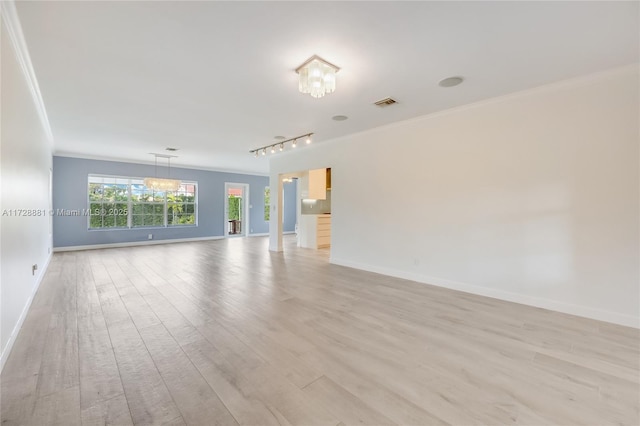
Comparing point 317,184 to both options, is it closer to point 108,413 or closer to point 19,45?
point 19,45

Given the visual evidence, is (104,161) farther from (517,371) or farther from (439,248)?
(517,371)

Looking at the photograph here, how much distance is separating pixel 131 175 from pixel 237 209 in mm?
3801

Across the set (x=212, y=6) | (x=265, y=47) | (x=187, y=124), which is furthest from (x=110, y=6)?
(x=187, y=124)

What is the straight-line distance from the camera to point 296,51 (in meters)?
2.41

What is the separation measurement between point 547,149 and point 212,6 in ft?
12.3

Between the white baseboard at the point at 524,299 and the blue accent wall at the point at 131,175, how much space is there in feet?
22.7

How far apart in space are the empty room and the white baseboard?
30 mm

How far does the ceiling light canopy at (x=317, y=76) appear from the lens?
251 centimetres

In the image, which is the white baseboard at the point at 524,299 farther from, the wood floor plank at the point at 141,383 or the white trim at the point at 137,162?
the white trim at the point at 137,162

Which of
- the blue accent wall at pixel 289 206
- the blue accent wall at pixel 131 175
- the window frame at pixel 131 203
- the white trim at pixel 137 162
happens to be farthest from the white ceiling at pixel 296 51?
the blue accent wall at pixel 289 206

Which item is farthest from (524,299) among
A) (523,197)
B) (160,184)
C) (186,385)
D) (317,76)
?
(160,184)

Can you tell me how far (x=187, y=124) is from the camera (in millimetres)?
4555

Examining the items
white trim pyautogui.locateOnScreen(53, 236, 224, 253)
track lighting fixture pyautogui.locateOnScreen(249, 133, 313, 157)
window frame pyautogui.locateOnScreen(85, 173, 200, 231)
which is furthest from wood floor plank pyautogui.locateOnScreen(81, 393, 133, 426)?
window frame pyautogui.locateOnScreen(85, 173, 200, 231)

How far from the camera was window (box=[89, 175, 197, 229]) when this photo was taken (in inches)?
301
